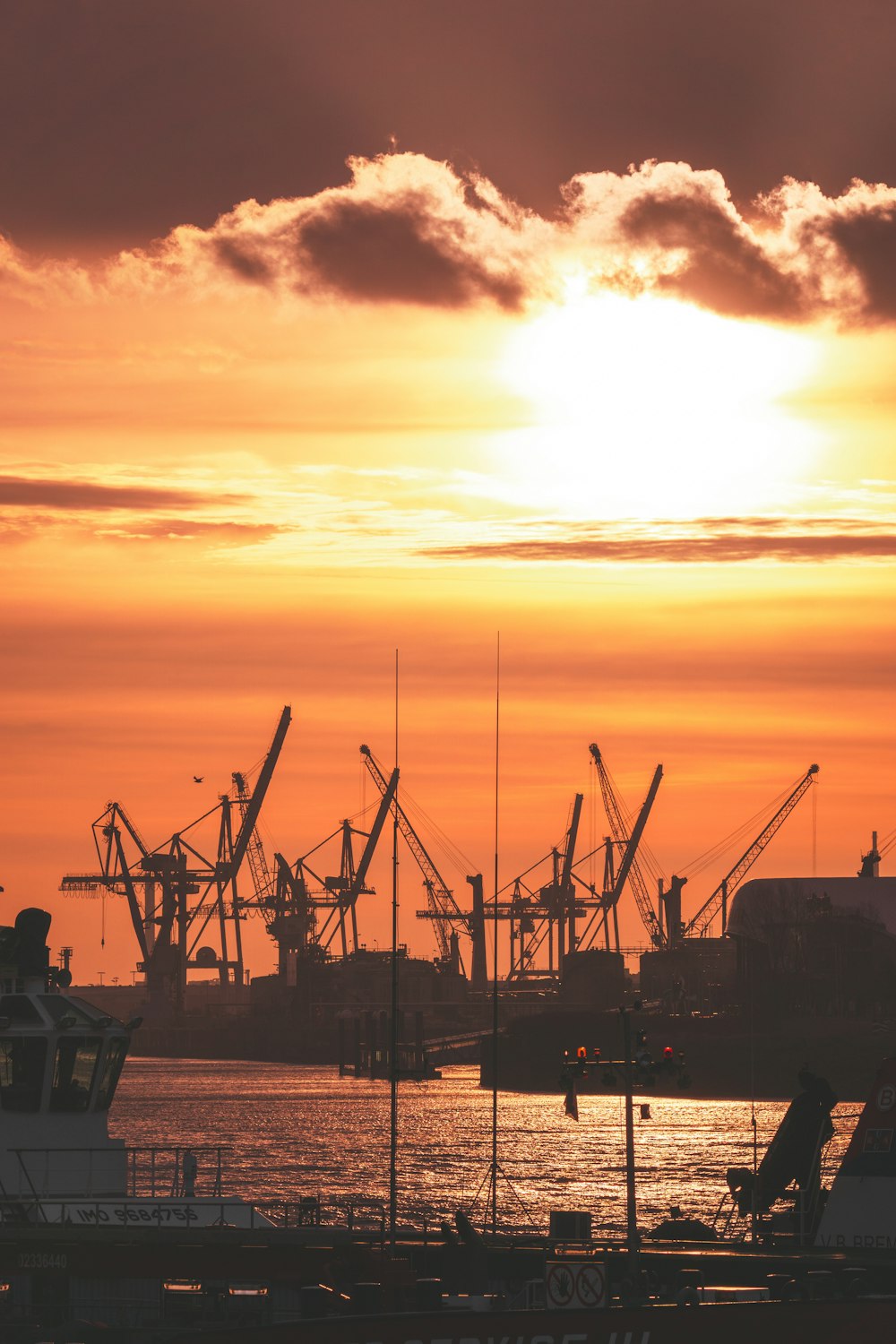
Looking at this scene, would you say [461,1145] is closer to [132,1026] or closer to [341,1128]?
[341,1128]

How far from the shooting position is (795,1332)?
34.1 metres

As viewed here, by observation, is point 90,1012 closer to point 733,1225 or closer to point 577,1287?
point 577,1287

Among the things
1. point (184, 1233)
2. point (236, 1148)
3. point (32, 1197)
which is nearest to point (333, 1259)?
point (184, 1233)

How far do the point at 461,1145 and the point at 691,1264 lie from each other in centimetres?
11730

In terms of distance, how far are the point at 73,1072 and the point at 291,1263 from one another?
707 centimetres

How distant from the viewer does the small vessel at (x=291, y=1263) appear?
1335 inches

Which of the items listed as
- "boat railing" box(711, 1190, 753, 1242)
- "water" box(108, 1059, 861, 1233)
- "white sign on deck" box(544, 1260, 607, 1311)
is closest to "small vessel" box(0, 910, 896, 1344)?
"white sign on deck" box(544, 1260, 607, 1311)

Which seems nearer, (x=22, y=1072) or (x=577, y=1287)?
(x=577, y=1287)

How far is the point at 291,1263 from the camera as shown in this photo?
4125cm

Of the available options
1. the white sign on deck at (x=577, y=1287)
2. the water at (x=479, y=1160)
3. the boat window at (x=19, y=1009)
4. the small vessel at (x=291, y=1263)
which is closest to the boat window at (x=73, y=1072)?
the small vessel at (x=291, y=1263)

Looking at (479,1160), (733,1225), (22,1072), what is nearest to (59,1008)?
(22,1072)

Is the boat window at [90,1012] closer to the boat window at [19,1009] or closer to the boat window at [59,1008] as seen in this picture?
the boat window at [59,1008]

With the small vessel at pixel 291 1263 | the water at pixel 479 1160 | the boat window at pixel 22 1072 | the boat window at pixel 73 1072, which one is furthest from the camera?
the water at pixel 479 1160

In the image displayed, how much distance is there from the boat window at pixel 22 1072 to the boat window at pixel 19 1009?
47 centimetres
